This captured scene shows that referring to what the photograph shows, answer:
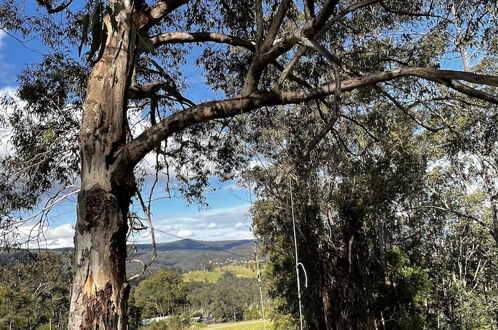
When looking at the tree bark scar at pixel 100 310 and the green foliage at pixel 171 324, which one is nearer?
the tree bark scar at pixel 100 310

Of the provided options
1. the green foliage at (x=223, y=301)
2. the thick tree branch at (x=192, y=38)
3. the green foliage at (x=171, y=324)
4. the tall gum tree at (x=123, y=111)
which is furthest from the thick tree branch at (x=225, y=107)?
the green foliage at (x=223, y=301)

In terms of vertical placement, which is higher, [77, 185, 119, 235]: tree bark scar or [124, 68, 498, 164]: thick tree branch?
[124, 68, 498, 164]: thick tree branch

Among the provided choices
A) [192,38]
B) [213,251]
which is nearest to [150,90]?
[192,38]

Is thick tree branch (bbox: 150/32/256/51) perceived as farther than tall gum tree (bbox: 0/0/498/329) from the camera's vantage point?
Yes

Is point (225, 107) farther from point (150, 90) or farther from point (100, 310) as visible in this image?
point (100, 310)

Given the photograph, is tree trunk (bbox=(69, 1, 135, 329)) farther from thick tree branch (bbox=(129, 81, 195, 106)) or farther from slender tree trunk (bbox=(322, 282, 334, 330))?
slender tree trunk (bbox=(322, 282, 334, 330))

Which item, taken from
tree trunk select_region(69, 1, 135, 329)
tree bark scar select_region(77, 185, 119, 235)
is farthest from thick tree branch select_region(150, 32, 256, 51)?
tree bark scar select_region(77, 185, 119, 235)

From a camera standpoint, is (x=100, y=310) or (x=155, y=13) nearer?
(x=100, y=310)

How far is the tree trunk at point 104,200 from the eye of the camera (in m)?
2.13

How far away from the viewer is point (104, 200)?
2.30 metres

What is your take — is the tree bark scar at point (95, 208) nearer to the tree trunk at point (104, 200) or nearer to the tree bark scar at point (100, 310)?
the tree trunk at point (104, 200)

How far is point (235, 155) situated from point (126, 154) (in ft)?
10.8

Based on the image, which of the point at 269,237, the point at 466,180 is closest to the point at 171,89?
the point at 269,237

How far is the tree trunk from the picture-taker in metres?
2.13
